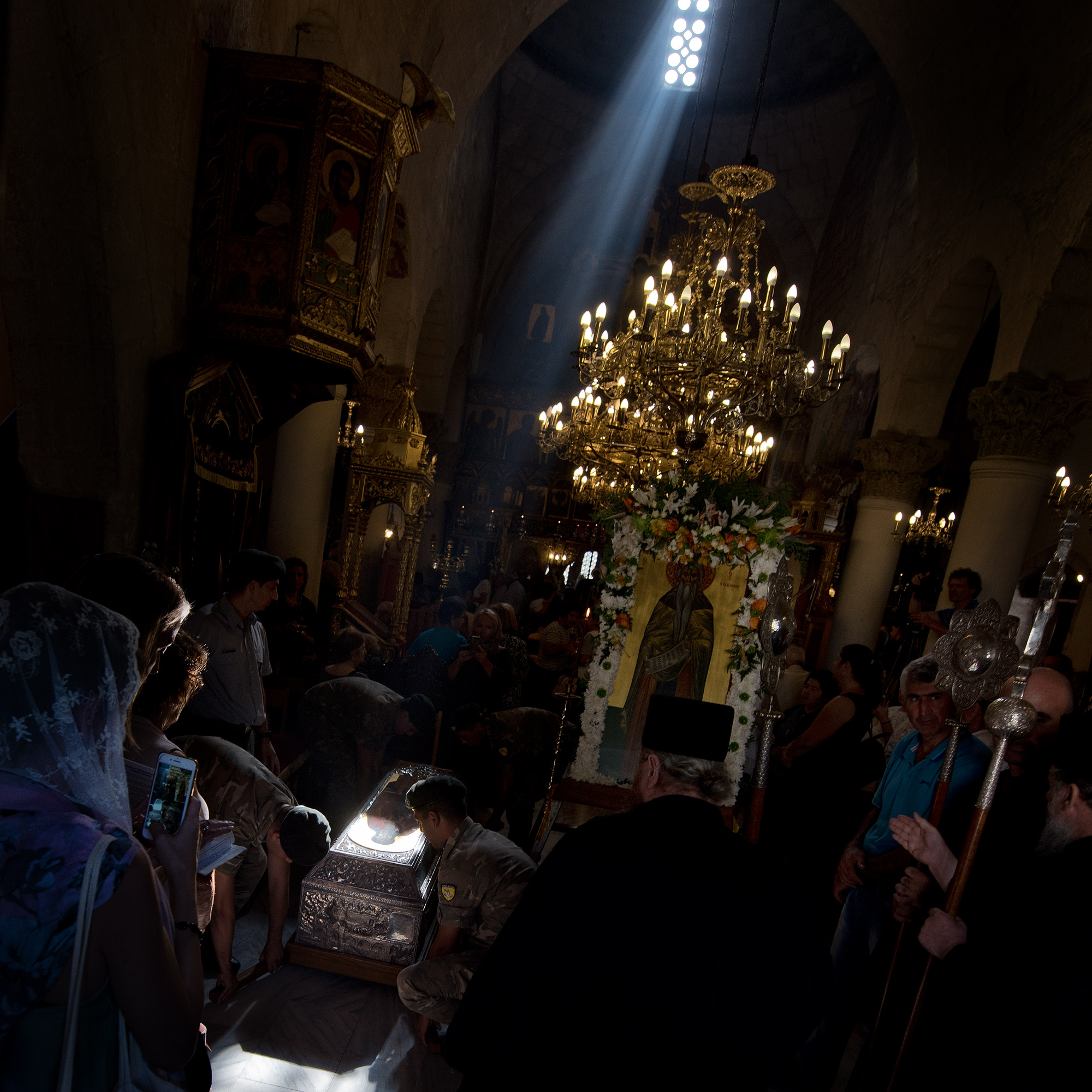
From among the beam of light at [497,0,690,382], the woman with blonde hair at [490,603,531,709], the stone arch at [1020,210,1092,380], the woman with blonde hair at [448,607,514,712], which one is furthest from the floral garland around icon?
the beam of light at [497,0,690,382]

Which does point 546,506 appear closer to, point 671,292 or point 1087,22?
point 671,292

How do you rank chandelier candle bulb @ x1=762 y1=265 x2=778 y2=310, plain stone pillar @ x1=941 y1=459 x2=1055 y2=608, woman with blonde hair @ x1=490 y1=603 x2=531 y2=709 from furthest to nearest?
plain stone pillar @ x1=941 y1=459 x2=1055 y2=608 → woman with blonde hair @ x1=490 y1=603 x2=531 y2=709 → chandelier candle bulb @ x1=762 y1=265 x2=778 y2=310

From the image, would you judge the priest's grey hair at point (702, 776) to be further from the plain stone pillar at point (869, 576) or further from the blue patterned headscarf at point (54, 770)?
the plain stone pillar at point (869, 576)

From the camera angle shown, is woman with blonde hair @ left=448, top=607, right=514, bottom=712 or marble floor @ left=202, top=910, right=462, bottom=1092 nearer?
marble floor @ left=202, top=910, right=462, bottom=1092

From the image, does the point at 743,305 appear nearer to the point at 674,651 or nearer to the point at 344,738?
the point at 674,651

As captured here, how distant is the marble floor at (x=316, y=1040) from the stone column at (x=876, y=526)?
8692 millimetres

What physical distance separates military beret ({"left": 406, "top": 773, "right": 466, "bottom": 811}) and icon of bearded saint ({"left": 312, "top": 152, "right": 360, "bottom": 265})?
321 centimetres

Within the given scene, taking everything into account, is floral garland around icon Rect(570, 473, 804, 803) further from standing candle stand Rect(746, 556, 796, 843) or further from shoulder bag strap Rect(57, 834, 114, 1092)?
shoulder bag strap Rect(57, 834, 114, 1092)

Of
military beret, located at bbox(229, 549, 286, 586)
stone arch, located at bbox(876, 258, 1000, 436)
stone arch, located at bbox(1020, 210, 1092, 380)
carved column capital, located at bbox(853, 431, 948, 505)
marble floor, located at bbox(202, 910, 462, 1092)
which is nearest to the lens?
marble floor, located at bbox(202, 910, 462, 1092)

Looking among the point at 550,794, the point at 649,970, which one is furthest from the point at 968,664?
the point at 550,794

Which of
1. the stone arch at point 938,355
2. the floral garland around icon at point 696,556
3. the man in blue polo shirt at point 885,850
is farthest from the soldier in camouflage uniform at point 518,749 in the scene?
the stone arch at point 938,355

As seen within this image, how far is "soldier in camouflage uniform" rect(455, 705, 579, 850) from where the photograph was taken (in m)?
5.07

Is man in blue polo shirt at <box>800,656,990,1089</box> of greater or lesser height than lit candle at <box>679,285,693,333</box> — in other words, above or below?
below

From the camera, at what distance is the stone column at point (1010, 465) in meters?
7.07
